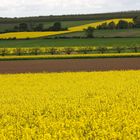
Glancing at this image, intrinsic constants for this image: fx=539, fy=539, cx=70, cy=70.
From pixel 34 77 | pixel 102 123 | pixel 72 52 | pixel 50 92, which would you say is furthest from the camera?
pixel 72 52

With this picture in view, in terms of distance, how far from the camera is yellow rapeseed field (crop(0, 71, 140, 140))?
414 inches

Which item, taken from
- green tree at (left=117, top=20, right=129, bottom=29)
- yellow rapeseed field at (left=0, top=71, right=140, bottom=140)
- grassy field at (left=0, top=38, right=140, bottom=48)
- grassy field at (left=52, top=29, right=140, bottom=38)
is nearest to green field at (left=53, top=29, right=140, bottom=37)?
grassy field at (left=52, top=29, right=140, bottom=38)

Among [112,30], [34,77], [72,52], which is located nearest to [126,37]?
[112,30]

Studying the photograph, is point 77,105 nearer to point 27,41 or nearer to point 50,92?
point 50,92

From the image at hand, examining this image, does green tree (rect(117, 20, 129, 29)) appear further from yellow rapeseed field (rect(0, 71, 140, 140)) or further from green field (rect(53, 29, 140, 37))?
yellow rapeseed field (rect(0, 71, 140, 140))

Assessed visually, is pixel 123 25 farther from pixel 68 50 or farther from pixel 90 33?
pixel 68 50

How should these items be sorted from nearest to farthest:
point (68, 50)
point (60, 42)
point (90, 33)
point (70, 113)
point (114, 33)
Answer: point (70, 113) → point (68, 50) → point (60, 42) → point (90, 33) → point (114, 33)

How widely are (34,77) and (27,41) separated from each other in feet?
163

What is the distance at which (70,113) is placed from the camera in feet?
43.2

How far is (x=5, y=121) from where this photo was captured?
1225 cm

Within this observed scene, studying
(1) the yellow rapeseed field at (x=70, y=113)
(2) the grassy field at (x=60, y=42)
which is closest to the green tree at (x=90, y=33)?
(2) the grassy field at (x=60, y=42)

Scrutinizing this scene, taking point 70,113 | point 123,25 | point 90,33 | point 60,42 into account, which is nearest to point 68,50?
point 60,42

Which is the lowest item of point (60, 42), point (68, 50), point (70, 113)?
point (60, 42)

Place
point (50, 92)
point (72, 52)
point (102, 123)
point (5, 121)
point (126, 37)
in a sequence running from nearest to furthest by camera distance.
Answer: point (102, 123)
point (5, 121)
point (50, 92)
point (72, 52)
point (126, 37)
